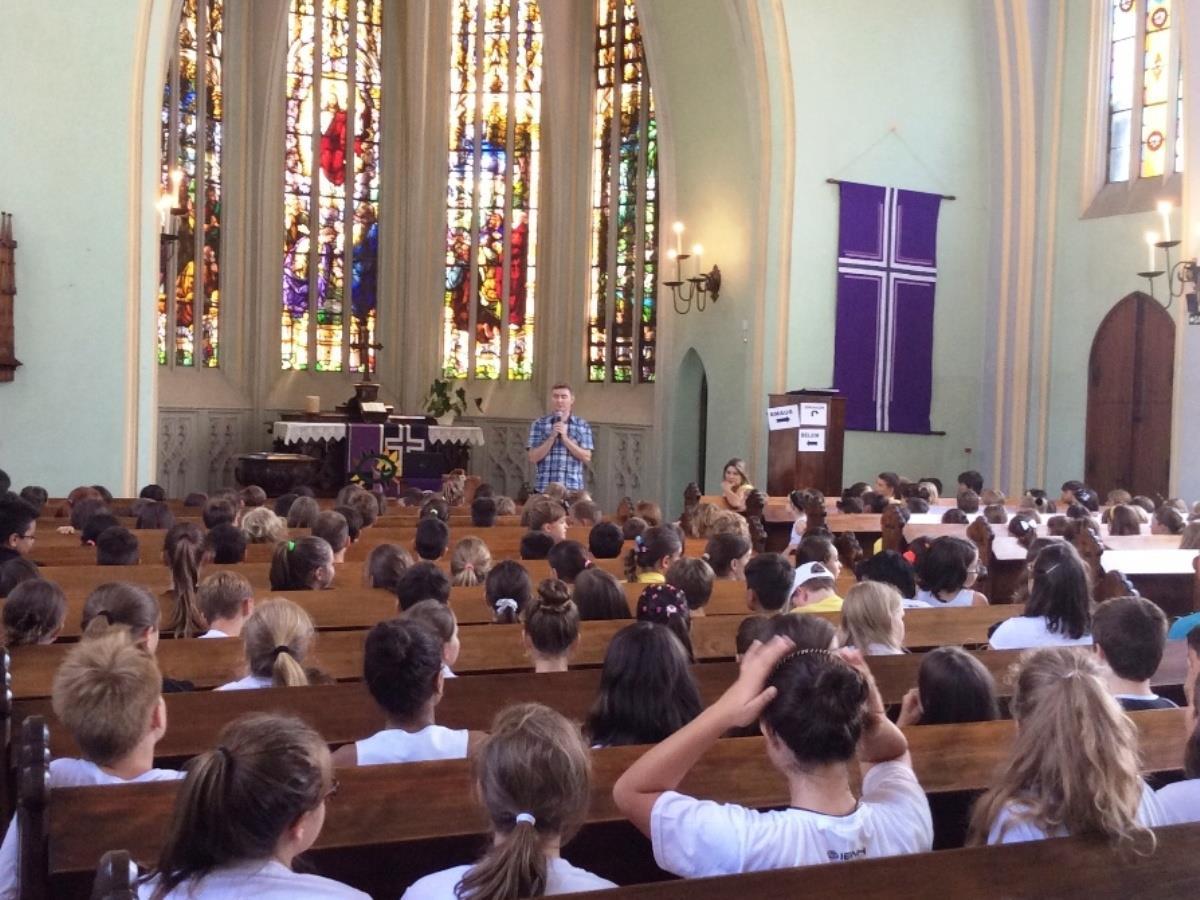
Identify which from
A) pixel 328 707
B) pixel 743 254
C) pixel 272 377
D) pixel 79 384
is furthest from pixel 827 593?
pixel 272 377

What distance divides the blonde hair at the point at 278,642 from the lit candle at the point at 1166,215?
1059cm

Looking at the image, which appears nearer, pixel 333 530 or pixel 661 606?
pixel 661 606

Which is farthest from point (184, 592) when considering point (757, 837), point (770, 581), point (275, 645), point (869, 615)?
point (757, 837)

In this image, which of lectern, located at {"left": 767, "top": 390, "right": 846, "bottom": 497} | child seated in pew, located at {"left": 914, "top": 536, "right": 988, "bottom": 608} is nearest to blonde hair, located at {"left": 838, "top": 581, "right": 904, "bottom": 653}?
child seated in pew, located at {"left": 914, "top": 536, "right": 988, "bottom": 608}

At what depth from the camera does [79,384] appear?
11.0m

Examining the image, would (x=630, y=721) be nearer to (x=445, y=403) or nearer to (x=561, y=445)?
(x=561, y=445)

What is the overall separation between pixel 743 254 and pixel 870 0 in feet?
10.0

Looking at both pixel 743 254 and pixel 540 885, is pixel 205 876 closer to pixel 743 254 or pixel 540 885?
pixel 540 885

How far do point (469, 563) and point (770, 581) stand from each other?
1.47 meters

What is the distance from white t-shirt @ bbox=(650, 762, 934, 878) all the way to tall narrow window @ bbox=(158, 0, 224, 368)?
1563cm

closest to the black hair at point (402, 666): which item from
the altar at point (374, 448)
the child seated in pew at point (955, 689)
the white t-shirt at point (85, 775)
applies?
the white t-shirt at point (85, 775)

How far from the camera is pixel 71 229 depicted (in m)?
10.9

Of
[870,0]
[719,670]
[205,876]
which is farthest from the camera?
[870,0]

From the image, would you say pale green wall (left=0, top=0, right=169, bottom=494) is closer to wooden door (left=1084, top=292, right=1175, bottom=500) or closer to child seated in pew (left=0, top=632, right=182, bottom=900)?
child seated in pew (left=0, top=632, right=182, bottom=900)
